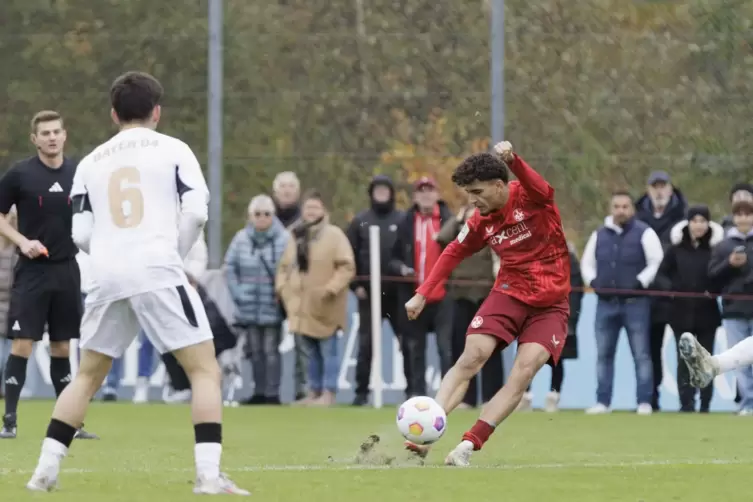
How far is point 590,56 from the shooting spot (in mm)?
19297

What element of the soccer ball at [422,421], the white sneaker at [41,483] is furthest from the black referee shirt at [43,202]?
the white sneaker at [41,483]

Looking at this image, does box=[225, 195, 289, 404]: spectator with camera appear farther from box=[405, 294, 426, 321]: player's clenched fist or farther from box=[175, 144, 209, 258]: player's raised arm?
box=[175, 144, 209, 258]: player's raised arm

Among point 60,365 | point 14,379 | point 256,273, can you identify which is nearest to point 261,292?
point 256,273

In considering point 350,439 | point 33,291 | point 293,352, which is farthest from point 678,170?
point 33,291

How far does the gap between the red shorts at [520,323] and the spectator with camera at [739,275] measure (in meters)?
6.80

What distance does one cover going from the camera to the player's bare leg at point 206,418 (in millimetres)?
7906

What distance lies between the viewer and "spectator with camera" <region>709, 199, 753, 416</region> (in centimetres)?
1689

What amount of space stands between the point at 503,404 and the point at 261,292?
867 cm

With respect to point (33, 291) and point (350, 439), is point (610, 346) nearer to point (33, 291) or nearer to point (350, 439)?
point (350, 439)

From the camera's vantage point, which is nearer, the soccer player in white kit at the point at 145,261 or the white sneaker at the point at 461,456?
the soccer player in white kit at the point at 145,261

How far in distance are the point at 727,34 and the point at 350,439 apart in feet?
26.6

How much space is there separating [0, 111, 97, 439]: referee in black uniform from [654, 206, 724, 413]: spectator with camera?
282 inches

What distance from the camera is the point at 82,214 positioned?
8.23 meters

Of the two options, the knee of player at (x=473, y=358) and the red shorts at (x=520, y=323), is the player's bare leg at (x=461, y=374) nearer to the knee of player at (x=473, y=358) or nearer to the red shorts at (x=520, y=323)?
the knee of player at (x=473, y=358)
